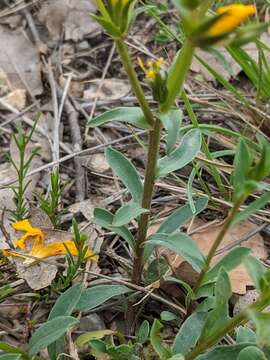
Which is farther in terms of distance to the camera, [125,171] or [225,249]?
[225,249]

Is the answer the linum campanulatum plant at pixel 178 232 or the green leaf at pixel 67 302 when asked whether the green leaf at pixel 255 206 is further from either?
the green leaf at pixel 67 302

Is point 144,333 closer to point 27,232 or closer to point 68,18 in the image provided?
point 27,232

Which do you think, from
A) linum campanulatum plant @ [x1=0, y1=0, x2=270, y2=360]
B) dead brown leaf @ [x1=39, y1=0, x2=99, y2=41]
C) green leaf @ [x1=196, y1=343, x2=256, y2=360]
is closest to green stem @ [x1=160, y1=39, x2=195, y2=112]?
linum campanulatum plant @ [x1=0, y1=0, x2=270, y2=360]

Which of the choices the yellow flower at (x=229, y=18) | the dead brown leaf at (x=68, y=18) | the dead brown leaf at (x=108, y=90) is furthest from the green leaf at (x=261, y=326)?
the dead brown leaf at (x=68, y=18)

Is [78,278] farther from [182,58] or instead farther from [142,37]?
[142,37]

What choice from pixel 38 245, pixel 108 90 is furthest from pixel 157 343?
pixel 108 90

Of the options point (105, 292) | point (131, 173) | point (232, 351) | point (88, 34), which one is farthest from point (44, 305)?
point (88, 34)
